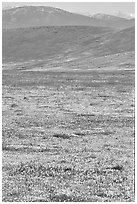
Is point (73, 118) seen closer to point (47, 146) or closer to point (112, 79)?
point (47, 146)

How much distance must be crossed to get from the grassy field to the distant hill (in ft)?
282

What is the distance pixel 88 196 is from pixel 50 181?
219cm

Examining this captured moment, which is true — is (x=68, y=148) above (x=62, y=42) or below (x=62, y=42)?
above

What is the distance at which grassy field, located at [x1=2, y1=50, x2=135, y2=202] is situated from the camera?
16344mm

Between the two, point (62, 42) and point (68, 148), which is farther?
point (62, 42)

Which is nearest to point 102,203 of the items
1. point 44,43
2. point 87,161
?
point 87,161

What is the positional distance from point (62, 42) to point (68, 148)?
142m

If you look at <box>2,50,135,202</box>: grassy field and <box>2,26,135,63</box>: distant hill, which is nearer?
<box>2,50,135,202</box>: grassy field

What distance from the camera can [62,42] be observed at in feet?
539

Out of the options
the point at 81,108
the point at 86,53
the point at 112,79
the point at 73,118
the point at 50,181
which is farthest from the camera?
the point at 86,53

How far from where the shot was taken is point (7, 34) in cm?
19200

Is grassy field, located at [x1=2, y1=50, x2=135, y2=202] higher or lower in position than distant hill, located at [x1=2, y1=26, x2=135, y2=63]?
higher

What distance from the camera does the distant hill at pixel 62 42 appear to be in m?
140

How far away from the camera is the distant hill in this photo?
140 meters
